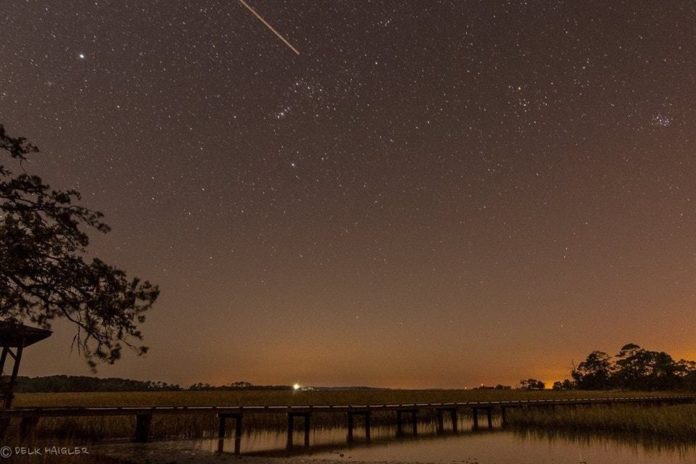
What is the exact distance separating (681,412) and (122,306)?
104ft

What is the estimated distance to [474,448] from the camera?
2769 centimetres

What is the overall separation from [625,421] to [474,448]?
1133 centimetres

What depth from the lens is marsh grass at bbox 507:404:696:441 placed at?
92.5 feet

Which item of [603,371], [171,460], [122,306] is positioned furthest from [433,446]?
[603,371]

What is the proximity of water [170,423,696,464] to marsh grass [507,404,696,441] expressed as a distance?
5.76 ft

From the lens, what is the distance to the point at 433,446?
28.4m

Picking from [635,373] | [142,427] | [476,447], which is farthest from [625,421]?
[635,373]

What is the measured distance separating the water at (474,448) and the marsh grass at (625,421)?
1755mm

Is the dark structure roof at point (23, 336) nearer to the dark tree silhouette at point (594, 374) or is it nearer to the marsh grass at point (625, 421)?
the marsh grass at point (625, 421)

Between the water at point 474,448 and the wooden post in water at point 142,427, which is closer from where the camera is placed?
the water at point 474,448

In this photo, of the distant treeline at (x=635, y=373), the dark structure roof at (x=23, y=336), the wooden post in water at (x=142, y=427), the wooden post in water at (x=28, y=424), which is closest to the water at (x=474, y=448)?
the wooden post in water at (x=142, y=427)

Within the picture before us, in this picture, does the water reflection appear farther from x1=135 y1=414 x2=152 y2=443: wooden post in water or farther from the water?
x1=135 y1=414 x2=152 y2=443: wooden post in water

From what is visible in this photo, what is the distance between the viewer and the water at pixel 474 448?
75.8 feet

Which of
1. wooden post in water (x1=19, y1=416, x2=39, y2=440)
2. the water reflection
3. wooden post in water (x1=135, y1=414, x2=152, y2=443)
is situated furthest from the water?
wooden post in water (x1=19, y1=416, x2=39, y2=440)
